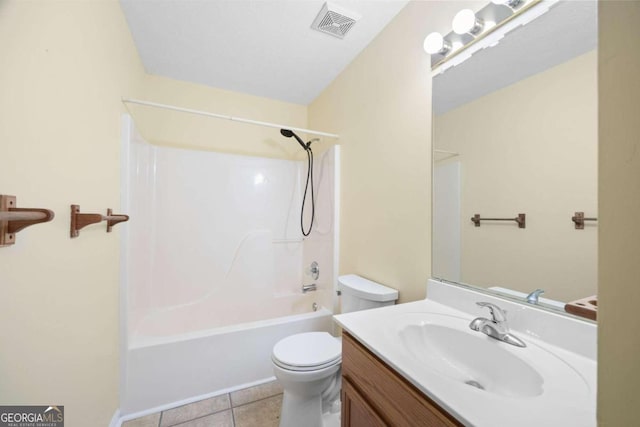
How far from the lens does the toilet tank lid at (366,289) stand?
1.36 m

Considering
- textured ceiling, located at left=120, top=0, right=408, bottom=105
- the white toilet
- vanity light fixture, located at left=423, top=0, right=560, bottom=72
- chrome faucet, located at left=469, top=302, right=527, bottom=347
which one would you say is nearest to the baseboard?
the white toilet

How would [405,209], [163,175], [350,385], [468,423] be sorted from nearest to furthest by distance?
[468,423]
[350,385]
[405,209]
[163,175]

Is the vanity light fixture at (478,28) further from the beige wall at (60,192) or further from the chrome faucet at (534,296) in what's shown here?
the beige wall at (60,192)

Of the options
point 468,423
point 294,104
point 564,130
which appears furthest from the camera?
point 294,104

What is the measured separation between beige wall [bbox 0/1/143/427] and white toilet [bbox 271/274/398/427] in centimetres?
83

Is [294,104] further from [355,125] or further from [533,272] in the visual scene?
[533,272]

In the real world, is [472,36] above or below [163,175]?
above

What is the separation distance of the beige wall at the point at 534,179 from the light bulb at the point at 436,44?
0.29m

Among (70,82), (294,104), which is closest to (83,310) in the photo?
(70,82)

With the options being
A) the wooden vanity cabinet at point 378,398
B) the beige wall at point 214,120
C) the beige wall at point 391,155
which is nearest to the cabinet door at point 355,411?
the wooden vanity cabinet at point 378,398

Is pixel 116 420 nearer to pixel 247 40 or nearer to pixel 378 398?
pixel 378 398

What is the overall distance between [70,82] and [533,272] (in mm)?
1801

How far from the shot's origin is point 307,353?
1.32 metres

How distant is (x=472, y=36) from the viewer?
41.0 inches
